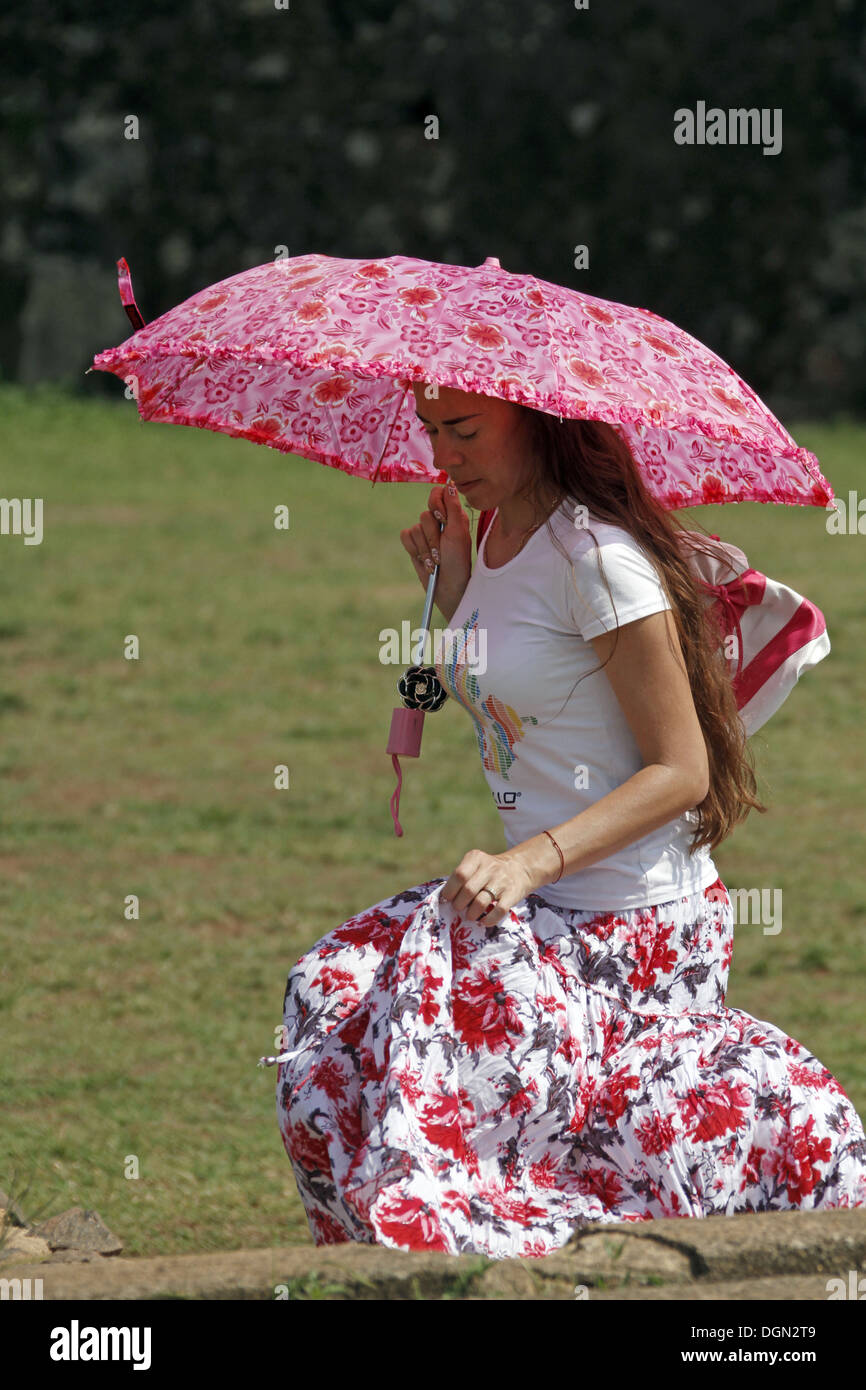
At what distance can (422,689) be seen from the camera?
3.19 meters

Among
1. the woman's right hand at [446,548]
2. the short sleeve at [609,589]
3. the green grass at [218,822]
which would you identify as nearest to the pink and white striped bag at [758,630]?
the short sleeve at [609,589]

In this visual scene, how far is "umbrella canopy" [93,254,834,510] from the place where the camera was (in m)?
2.85

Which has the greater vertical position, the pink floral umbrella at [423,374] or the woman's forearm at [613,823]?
the pink floral umbrella at [423,374]

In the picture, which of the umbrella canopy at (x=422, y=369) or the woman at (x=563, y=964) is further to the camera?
the umbrella canopy at (x=422, y=369)

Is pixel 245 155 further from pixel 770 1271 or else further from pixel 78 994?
pixel 770 1271

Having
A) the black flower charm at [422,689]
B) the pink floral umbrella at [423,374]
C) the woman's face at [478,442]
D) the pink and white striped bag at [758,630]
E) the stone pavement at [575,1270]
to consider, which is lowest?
the stone pavement at [575,1270]

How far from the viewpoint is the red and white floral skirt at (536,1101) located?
2711mm

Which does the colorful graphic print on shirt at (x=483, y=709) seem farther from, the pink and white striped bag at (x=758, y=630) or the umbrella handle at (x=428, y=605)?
A: the pink and white striped bag at (x=758, y=630)

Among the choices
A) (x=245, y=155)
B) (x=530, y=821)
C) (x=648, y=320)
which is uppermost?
(x=245, y=155)

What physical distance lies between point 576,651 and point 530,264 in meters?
16.2

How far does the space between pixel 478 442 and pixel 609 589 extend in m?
0.34
